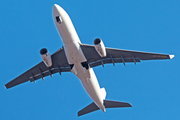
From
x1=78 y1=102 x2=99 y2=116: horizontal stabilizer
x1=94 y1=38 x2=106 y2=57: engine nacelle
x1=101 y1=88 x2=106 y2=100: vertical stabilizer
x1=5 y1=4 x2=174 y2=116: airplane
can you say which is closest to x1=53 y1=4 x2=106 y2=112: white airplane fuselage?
x1=5 y1=4 x2=174 y2=116: airplane

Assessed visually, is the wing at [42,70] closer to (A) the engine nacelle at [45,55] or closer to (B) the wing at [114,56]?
(A) the engine nacelle at [45,55]

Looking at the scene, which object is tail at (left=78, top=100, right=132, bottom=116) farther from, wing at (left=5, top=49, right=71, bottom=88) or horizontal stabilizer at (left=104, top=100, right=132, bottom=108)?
wing at (left=5, top=49, right=71, bottom=88)

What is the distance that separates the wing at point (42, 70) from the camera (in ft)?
102

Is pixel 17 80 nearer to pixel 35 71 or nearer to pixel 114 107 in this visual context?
pixel 35 71

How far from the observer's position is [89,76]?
97.1 ft

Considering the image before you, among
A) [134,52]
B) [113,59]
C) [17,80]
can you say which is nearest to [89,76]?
[113,59]

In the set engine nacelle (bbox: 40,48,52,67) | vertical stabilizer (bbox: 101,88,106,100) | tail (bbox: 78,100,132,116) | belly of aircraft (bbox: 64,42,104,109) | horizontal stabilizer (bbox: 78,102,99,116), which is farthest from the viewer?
horizontal stabilizer (bbox: 78,102,99,116)

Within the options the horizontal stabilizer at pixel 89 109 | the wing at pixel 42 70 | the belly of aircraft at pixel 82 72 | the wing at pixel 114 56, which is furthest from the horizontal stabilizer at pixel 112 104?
the wing at pixel 42 70

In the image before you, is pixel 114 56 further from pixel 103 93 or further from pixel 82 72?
pixel 103 93

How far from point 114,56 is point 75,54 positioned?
191 inches

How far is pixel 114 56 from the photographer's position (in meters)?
30.3

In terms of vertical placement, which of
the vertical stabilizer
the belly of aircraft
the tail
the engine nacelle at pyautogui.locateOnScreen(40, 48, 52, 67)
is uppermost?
the engine nacelle at pyautogui.locateOnScreen(40, 48, 52, 67)

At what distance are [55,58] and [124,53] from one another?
7.94 m

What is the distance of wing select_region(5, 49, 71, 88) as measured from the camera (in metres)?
31.2
